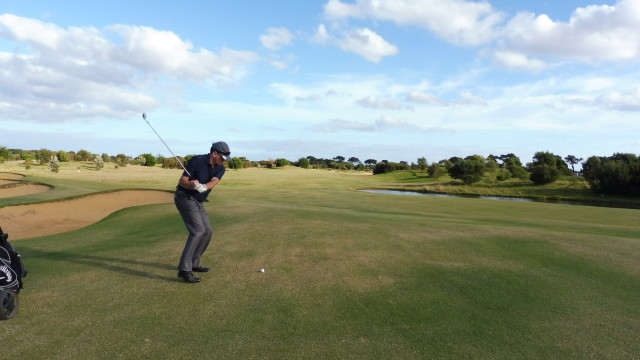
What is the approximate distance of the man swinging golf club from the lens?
791 cm

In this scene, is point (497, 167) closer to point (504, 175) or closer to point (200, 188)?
point (504, 175)

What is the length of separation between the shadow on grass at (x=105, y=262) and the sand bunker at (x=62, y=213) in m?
6.49

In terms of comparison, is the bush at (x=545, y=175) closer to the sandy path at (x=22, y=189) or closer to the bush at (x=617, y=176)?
the bush at (x=617, y=176)

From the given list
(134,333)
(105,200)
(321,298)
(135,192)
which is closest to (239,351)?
(134,333)

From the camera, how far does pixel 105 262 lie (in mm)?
9766

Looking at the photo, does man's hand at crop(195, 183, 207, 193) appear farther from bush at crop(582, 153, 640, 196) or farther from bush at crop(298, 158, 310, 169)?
bush at crop(298, 158, 310, 169)

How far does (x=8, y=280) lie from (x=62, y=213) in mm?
16051

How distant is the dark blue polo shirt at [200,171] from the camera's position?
791 centimetres

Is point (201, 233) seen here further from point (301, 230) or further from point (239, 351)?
point (301, 230)

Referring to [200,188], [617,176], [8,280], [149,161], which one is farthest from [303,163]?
[8,280]

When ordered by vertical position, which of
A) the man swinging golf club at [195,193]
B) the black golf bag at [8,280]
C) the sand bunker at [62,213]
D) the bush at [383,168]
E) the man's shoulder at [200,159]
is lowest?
the sand bunker at [62,213]

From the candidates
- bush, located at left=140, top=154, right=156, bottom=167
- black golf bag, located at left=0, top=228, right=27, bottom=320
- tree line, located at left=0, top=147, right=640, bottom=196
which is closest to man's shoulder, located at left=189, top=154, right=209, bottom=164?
black golf bag, located at left=0, top=228, right=27, bottom=320

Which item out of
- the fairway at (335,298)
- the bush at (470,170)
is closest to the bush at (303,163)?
the bush at (470,170)

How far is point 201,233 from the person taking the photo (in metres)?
8.16
